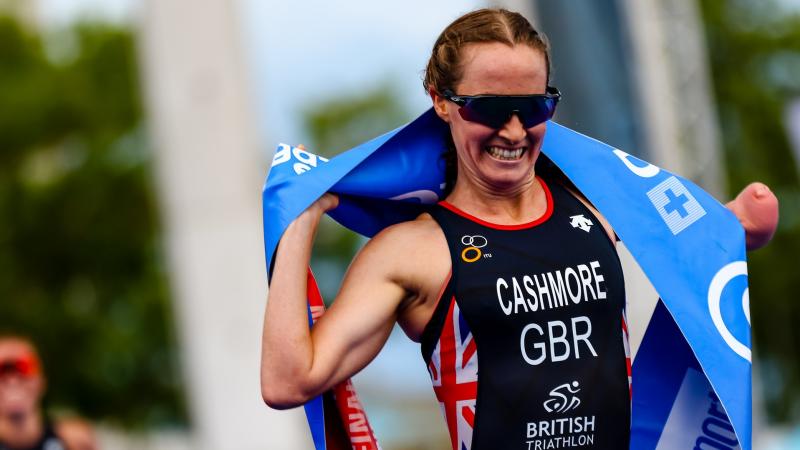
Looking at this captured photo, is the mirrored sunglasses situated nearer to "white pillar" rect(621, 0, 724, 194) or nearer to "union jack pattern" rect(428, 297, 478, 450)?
"union jack pattern" rect(428, 297, 478, 450)

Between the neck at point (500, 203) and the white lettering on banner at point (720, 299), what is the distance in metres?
0.43

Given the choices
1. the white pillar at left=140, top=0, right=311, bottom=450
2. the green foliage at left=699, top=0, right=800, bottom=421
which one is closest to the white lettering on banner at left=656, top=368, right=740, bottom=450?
the white pillar at left=140, top=0, right=311, bottom=450

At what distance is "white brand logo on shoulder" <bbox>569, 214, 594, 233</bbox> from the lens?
3354mm

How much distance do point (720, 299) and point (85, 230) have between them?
26.3 meters

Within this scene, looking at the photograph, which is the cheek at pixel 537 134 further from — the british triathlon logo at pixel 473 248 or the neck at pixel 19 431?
the neck at pixel 19 431

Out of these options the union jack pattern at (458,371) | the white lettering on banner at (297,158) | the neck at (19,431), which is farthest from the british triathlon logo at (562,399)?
the neck at (19,431)

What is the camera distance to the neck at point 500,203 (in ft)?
Answer: 10.8

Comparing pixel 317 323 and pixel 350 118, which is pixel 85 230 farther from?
pixel 317 323

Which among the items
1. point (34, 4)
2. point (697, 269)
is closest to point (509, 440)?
point (697, 269)

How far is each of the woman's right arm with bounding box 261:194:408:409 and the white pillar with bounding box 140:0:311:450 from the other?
31.9ft

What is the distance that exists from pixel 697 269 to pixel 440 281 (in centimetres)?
63

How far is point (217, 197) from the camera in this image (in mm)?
13078

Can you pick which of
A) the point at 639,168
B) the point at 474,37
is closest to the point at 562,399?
the point at 639,168

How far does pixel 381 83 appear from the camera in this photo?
3753 centimetres
